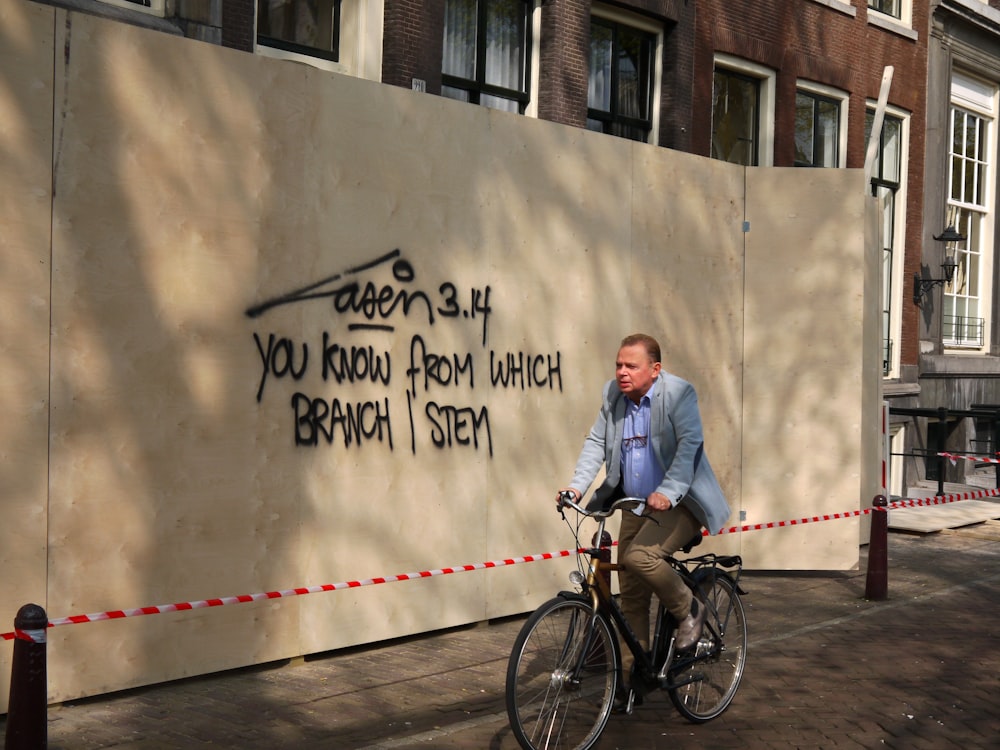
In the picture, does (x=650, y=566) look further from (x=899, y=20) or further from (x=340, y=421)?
(x=899, y=20)

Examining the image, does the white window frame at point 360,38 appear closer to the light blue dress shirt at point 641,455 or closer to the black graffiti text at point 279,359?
the black graffiti text at point 279,359

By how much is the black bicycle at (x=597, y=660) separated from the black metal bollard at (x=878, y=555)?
330 centimetres

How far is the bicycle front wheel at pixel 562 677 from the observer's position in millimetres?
5358

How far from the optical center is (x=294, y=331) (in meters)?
7.36

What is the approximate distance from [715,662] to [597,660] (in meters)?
1.06

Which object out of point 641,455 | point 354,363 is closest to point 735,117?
point 354,363

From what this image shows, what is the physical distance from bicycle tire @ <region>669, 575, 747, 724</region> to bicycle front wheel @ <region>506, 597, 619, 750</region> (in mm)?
642

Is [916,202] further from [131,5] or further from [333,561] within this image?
[333,561]

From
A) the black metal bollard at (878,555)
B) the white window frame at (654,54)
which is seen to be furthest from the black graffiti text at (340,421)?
the white window frame at (654,54)

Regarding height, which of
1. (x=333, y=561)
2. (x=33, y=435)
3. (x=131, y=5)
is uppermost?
(x=131, y=5)

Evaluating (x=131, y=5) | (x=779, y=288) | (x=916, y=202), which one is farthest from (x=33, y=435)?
(x=916, y=202)

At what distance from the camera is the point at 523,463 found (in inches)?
348

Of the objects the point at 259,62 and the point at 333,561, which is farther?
the point at 333,561

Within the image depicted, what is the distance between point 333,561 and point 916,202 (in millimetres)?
15494
